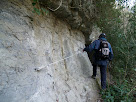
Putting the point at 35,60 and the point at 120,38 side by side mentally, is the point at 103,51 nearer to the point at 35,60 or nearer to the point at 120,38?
the point at 120,38

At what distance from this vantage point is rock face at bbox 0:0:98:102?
167 cm

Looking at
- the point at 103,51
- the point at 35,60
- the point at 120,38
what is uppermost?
the point at 120,38

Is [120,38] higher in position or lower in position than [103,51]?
higher

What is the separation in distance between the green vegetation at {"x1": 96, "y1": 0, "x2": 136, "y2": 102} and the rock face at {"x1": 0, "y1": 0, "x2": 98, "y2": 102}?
1402 millimetres

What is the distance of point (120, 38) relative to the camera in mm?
4410

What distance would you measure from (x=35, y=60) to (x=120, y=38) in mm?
4006

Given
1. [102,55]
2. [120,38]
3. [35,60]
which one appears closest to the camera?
[35,60]

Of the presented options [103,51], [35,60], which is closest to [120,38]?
[103,51]

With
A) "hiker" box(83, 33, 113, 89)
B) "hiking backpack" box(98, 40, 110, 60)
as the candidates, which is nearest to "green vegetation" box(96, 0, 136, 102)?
"hiker" box(83, 33, 113, 89)

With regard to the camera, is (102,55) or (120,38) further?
(120,38)

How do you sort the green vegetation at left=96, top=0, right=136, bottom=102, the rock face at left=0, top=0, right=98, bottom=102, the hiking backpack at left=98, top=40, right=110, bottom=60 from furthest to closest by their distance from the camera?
the green vegetation at left=96, top=0, right=136, bottom=102 → the hiking backpack at left=98, top=40, right=110, bottom=60 → the rock face at left=0, top=0, right=98, bottom=102

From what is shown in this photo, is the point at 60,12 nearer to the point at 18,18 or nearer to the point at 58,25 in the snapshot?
the point at 58,25

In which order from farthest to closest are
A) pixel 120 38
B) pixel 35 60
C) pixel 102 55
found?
pixel 120 38
pixel 102 55
pixel 35 60

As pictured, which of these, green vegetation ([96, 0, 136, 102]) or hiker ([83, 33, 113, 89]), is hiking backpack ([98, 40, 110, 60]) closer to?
hiker ([83, 33, 113, 89])
